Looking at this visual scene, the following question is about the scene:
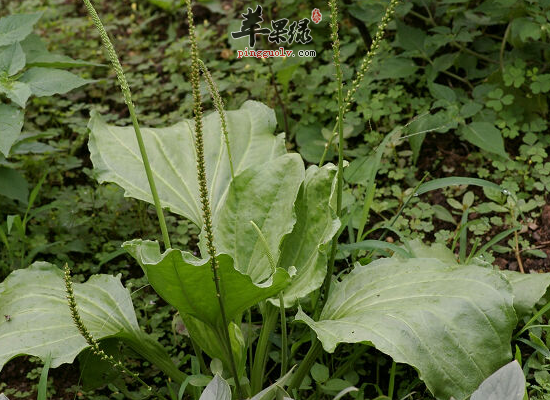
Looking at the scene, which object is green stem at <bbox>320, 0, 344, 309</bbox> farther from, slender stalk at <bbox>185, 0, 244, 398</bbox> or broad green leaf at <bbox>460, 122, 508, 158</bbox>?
broad green leaf at <bbox>460, 122, 508, 158</bbox>

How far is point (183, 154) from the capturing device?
8.21ft

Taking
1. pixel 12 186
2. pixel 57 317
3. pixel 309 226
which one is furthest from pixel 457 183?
pixel 12 186

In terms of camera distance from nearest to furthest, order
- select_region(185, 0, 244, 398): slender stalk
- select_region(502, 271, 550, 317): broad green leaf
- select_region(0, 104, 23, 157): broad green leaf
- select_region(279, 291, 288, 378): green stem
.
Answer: select_region(185, 0, 244, 398): slender stalk
select_region(279, 291, 288, 378): green stem
select_region(502, 271, 550, 317): broad green leaf
select_region(0, 104, 23, 157): broad green leaf

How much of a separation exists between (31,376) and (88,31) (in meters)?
2.67

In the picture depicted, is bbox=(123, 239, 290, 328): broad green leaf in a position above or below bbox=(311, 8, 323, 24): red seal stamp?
below

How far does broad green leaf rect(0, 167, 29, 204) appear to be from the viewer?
2.72m

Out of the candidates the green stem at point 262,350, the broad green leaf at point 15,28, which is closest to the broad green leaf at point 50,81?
the broad green leaf at point 15,28

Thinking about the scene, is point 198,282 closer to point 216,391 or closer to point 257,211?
point 216,391

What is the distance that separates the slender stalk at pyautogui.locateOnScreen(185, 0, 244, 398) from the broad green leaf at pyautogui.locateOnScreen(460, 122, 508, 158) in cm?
143

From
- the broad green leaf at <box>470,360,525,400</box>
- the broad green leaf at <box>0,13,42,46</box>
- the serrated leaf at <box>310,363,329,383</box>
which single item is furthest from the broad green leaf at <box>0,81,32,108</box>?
the broad green leaf at <box>470,360,525,400</box>

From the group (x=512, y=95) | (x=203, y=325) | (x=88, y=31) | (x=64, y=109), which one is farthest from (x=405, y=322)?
(x=88, y=31)

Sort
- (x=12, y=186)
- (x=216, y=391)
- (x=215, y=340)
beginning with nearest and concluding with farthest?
(x=216, y=391), (x=215, y=340), (x=12, y=186)

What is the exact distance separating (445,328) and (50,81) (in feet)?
5.03

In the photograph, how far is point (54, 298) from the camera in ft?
6.84
